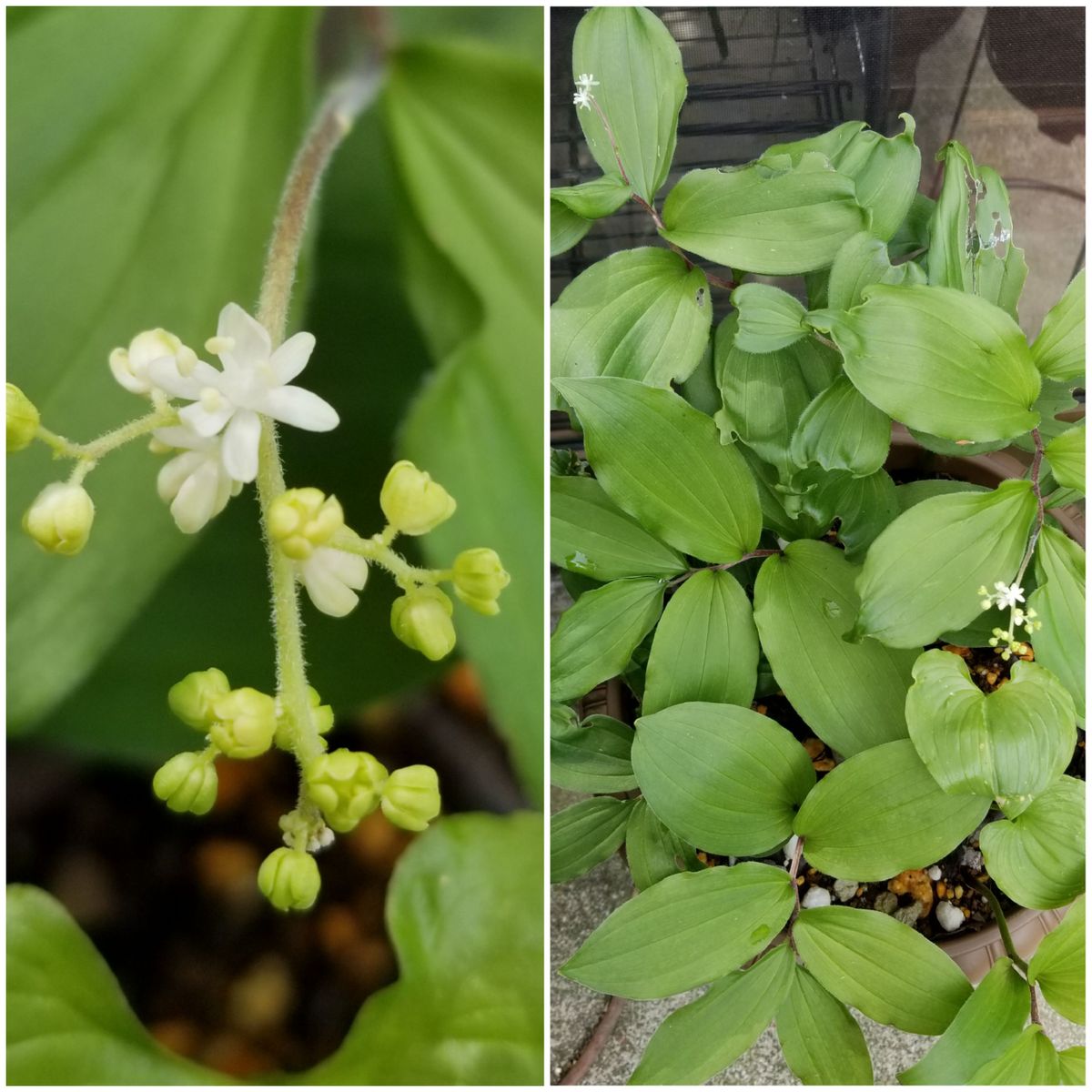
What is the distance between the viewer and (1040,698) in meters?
0.46

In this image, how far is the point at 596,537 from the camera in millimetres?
550

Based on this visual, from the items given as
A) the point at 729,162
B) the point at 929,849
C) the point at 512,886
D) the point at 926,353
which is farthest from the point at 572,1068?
the point at 729,162

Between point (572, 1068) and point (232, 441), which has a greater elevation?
point (232, 441)

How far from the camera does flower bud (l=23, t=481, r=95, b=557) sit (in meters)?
0.38

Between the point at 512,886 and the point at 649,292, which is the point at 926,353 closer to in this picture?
the point at 649,292

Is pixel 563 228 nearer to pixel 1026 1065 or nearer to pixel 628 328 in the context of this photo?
pixel 628 328

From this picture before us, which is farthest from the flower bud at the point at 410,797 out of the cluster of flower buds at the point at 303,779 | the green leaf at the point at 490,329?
the green leaf at the point at 490,329

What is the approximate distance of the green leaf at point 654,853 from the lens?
23.0 inches

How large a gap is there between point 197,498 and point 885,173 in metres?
0.43

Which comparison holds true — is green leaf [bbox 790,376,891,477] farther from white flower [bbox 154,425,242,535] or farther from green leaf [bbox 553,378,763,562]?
white flower [bbox 154,425,242,535]

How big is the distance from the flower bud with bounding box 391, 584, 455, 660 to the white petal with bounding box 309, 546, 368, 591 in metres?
0.02

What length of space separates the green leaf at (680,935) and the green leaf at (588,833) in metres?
0.09

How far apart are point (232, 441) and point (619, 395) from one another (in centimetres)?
21

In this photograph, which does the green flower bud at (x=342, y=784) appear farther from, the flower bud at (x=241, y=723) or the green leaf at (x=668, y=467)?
the green leaf at (x=668, y=467)
